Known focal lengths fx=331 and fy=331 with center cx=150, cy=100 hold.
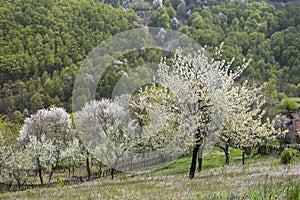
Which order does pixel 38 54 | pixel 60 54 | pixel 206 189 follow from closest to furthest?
pixel 206 189 < pixel 38 54 < pixel 60 54

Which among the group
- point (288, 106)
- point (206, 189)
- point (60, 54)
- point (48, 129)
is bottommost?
point (206, 189)

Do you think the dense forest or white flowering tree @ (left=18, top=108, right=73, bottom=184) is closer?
white flowering tree @ (left=18, top=108, right=73, bottom=184)

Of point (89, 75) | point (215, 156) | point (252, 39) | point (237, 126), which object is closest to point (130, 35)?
point (89, 75)

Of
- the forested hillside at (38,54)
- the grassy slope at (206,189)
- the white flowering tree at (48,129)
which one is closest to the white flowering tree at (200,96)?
the grassy slope at (206,189)

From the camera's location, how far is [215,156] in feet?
150

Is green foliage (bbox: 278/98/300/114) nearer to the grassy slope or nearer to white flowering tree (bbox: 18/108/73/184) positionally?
white flowering tree (bbox: 18/108/73/184)

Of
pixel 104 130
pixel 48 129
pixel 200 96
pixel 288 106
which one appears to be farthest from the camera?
pixel 288 106

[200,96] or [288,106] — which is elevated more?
[288,106]

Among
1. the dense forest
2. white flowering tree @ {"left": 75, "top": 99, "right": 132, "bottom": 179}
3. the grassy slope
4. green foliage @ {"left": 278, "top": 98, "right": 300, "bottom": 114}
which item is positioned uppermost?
the dense forest

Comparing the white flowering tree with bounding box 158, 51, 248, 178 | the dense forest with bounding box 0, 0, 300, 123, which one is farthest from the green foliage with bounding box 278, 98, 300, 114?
the white flowering tree with bounding box 158, 51, 248, 178

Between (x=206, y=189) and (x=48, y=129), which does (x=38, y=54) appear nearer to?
(x=48, y=129)

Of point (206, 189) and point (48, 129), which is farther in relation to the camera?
point (48, 129)

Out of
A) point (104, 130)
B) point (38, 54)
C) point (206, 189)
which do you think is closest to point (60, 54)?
point (38, 54)

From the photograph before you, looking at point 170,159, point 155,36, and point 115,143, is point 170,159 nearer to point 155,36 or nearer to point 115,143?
point 115,143
